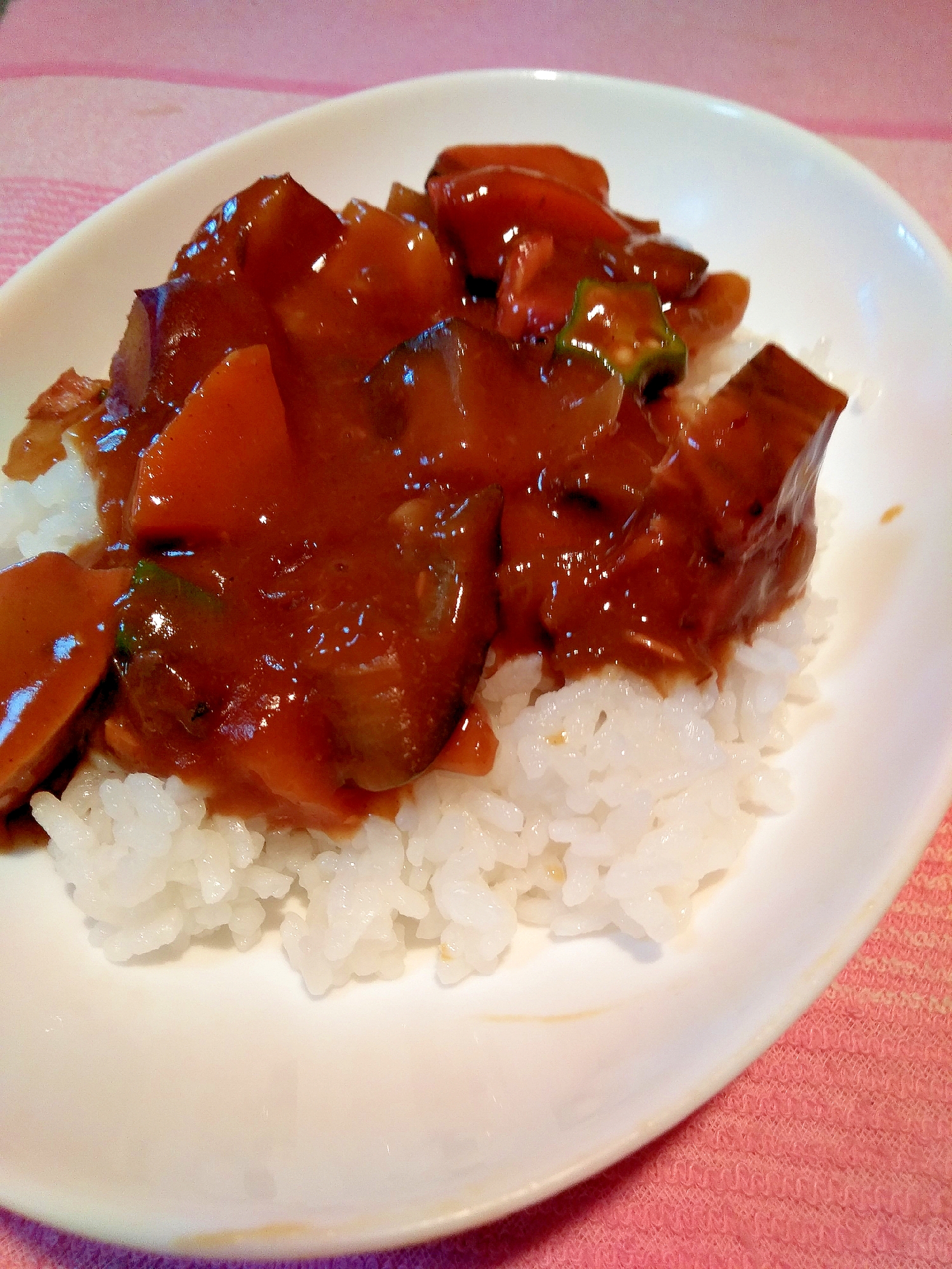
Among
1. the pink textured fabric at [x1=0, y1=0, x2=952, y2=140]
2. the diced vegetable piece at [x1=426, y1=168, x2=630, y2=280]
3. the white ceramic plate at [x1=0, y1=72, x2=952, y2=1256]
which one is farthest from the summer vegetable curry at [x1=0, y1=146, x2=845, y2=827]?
the pink textured fabric at [x1=0, y1=0, x2=952, y2=140]

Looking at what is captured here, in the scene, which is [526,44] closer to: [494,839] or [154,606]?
[154,606]

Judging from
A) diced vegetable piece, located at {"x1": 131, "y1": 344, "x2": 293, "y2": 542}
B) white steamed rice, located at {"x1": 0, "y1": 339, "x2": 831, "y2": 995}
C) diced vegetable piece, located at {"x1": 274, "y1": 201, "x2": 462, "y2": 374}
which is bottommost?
white steamed rice, located at {"x1": 0, "y1": 339, "x2": 831, "y2": 995}

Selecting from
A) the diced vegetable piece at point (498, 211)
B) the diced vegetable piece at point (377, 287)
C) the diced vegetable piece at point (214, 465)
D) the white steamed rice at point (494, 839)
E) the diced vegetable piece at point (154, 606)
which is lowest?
the white steamed rice at point (494, 839)

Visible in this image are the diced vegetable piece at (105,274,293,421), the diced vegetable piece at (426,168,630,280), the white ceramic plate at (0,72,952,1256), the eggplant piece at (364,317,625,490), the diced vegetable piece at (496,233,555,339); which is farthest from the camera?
the diced vegetable piece at (426,168,630,280)

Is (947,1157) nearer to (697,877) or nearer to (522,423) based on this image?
(697,877)

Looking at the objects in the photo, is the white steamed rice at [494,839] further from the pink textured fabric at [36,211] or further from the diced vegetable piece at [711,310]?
the pink textured fabric at [36,211]

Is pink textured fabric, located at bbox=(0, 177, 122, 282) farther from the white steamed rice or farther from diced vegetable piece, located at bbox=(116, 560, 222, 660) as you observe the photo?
the white steamed rice

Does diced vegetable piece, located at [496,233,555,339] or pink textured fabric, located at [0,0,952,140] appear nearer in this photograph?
diced vegetable piece, located at [496,233,555,339]

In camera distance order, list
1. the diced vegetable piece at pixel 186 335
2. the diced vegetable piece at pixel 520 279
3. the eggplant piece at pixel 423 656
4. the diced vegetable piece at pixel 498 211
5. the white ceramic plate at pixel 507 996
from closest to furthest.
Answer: the white ceramic plate at pixel 507 996, the eggplant piece at pixel 423 656, the diced vegetable piece at pixel 186 335, the diced vegetable piece at pixel 520 279, the diced vegetable piece at pixel 498 211

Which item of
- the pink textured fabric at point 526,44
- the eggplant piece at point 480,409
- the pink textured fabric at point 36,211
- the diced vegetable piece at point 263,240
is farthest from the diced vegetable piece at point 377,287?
the pink textured fabric at point 526,44
